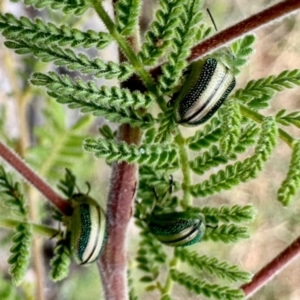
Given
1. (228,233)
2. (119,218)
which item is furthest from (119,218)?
(228,233)

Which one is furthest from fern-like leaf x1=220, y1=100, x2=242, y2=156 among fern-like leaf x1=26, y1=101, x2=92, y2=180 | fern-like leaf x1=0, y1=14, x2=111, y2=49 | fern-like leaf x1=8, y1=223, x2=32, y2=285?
fern-like leaf x1=26, y1=101, x2=92, y2=180

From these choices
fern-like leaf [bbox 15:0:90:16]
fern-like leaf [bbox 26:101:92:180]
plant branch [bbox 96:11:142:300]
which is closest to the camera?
fern-like leaf [bbox 15:0:90:16]

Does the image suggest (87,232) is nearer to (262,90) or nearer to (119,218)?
(119,218)

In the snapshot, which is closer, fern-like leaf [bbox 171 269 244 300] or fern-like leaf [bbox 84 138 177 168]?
fern-like leaf [bbox 84 138 177 168]

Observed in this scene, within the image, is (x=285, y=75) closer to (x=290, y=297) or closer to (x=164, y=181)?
(x=164, y=181)

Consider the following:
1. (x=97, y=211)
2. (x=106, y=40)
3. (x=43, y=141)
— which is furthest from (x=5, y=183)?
(x=43, y=141)

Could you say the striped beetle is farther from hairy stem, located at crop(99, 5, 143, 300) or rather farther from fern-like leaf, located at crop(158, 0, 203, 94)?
fern-like leaf, located at crop(158, 0, 203, 94)

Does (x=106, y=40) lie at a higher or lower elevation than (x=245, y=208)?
higher
